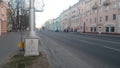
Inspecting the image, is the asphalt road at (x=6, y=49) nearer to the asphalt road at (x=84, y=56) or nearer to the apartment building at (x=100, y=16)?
the asphalt road at (x=84, y=56)

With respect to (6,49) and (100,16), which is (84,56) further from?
(100,16)

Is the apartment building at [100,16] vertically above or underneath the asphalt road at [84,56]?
above

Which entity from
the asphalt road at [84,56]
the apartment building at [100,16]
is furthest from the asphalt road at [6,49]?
the apartment building at [100,16]

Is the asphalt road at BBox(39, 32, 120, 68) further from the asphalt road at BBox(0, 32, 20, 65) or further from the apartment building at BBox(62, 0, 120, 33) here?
the apartment building at BBox(62, 0, 120, 33)

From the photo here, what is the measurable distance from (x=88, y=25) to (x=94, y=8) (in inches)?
371

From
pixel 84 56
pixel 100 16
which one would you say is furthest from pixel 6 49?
pixel 100 16

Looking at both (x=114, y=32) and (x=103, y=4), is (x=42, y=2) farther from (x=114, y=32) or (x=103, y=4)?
(x=103, y=4)

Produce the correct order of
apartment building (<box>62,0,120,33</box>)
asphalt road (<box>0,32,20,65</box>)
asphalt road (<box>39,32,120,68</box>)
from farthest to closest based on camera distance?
apartment building (<box>62,0,120,33</box>) < asphalt road (<box>0,32,20,65</box>) < asphalt road (<box>39,32,120,68</box>)

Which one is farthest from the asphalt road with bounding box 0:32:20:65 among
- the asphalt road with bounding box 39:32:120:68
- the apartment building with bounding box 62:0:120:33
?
the apartment building with bounding box 62:0:120:33

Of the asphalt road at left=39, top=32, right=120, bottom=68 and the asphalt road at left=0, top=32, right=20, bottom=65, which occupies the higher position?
the asphalt road at left=0, top=32, right=20, bottom=65

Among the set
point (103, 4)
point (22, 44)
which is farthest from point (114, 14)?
point (22, 44)

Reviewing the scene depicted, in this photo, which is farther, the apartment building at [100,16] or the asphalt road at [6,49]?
the apartment building at [100,16]

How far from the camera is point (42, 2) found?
39.4ft

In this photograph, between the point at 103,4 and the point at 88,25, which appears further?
the point at 88,25
